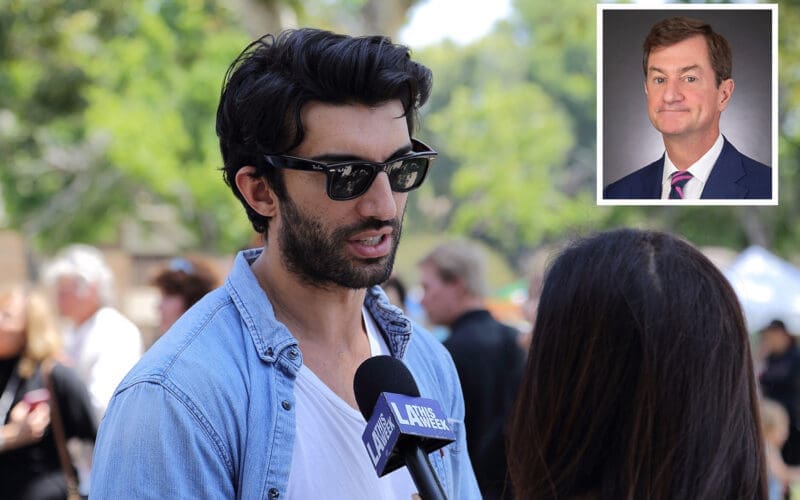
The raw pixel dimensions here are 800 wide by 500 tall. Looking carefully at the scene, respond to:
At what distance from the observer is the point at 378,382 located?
2.16 m

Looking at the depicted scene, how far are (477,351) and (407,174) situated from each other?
3.36 metres

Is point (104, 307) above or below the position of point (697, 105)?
below

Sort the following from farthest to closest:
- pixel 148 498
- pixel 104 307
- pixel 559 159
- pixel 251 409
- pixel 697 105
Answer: pixel 559 159, pixel 104 307, pixel 697 105, pixel 251 409, pixel 148 498

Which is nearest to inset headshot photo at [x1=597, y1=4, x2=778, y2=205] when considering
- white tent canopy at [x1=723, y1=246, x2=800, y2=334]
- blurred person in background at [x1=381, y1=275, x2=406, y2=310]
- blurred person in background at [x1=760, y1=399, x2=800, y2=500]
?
blurred person in background at [x1=760, y1=399, x2=800, y2=500]

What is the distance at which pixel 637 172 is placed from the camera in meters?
2.34

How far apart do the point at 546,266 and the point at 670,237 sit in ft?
0.80

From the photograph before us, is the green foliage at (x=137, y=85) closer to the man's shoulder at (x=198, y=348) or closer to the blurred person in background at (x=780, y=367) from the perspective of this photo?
the blurred person in background at (x=780, y=367)

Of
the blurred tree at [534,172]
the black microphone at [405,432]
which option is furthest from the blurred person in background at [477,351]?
the blurred tree at [534,172]

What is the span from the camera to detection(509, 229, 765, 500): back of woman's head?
1.73 meters

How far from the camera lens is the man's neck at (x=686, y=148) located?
231 centimetres

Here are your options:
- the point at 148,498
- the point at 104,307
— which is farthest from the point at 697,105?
the point at 104,307

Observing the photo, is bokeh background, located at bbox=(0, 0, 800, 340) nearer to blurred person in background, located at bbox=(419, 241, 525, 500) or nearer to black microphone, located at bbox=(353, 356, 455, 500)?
blurred person in background, located at bbox=(419, 241, 525, 500)

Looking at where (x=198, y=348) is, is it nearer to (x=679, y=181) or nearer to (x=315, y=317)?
(x=315, y=317)

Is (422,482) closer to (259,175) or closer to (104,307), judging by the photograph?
(259,175)
